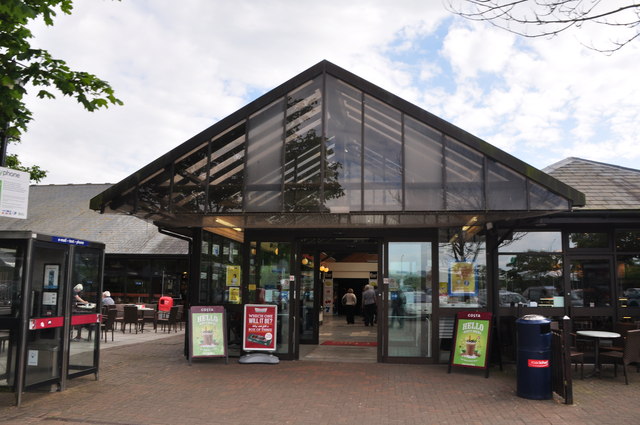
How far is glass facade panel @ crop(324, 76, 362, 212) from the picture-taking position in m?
9.77

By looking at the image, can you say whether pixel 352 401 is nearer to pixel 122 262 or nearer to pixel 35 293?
pixel 35 293

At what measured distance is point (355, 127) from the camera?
10.1 metres

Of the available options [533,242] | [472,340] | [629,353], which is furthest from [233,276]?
[629,353]

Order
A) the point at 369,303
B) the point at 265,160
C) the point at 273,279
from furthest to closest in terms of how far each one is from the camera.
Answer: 1. the point at 369,303
2. the point at 273,279
3. the point at 265,160

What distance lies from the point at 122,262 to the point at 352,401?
19377mm

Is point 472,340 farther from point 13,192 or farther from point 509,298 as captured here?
point 13,192

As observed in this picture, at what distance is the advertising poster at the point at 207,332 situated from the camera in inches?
427

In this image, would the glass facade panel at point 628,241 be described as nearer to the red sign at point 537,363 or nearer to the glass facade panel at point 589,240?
the glass facade panel at point 589,240

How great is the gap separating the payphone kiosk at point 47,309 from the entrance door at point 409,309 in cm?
551

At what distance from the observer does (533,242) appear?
38.5ft

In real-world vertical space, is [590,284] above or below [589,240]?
below

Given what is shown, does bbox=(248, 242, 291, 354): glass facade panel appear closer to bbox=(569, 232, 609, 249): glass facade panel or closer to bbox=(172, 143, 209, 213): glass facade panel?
bbox=(172, 143, 209, 213): glass facade panel

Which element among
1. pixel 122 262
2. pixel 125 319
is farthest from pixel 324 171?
pixel 122 262

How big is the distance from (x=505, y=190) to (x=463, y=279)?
240 cm
